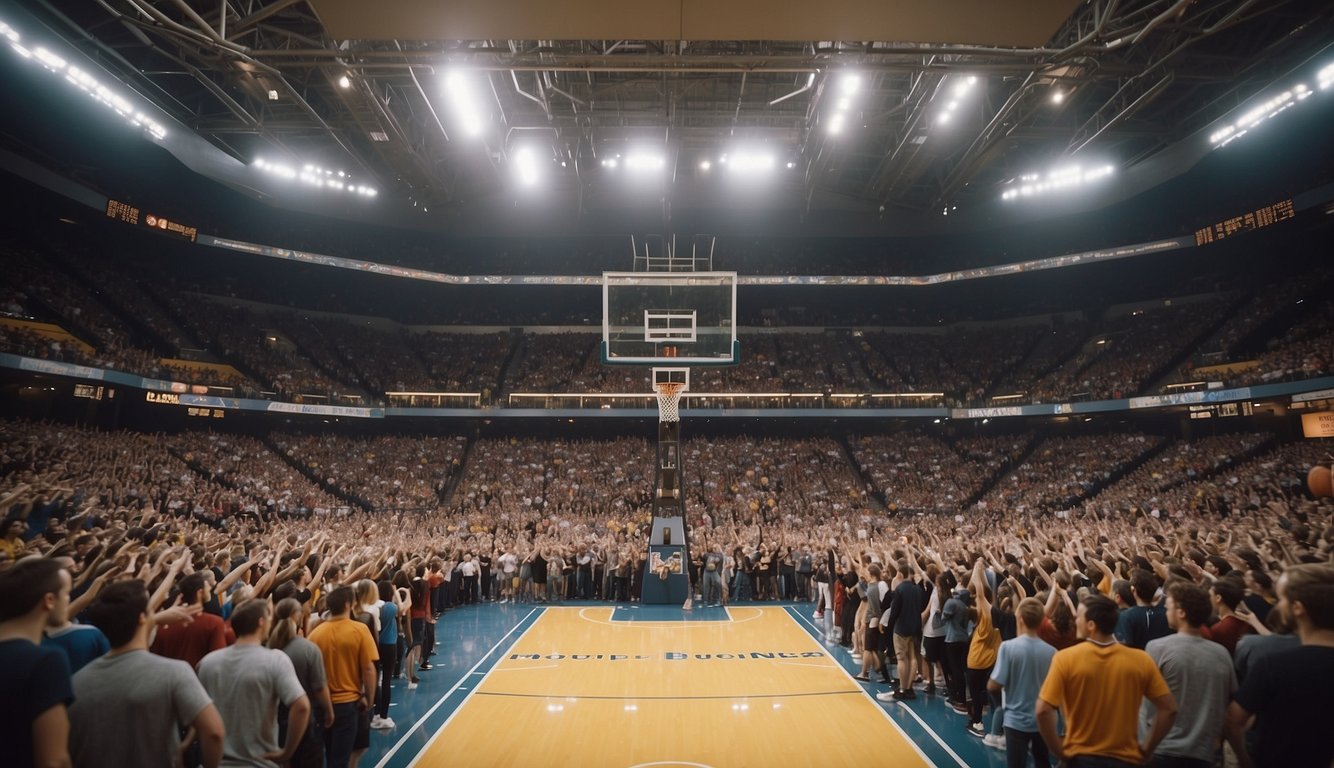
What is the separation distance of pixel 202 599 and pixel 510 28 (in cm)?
677

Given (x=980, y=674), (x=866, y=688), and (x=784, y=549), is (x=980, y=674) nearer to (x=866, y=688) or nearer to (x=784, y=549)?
(x=866, y=688)

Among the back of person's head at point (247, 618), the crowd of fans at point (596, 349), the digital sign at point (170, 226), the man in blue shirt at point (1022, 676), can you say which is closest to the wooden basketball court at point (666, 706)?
the man in blue shirt at point (1022, 676)

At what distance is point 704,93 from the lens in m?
22.5

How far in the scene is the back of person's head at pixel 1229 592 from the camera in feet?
14.4

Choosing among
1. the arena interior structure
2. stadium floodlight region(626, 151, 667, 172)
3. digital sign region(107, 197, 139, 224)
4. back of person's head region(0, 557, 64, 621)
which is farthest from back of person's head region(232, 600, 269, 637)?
digital sign region(107, 197, 139, 224)

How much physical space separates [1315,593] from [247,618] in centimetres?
547

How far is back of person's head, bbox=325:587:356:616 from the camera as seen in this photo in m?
4.88

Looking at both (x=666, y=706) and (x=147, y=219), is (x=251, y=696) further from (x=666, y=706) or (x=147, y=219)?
(x=147, y=219)

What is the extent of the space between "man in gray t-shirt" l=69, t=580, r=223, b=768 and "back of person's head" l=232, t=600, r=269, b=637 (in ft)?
2.33

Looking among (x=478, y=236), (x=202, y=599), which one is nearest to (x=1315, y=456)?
(x=202, y=599)

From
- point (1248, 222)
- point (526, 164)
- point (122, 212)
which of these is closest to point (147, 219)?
point (122, 212)

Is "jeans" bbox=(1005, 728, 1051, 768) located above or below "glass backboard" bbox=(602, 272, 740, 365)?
below

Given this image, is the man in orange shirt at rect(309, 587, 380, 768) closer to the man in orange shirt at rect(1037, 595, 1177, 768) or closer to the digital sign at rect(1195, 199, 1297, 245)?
the man in orange shirt at rect(1037, 595, 1177, 768)

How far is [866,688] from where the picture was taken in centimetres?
915
